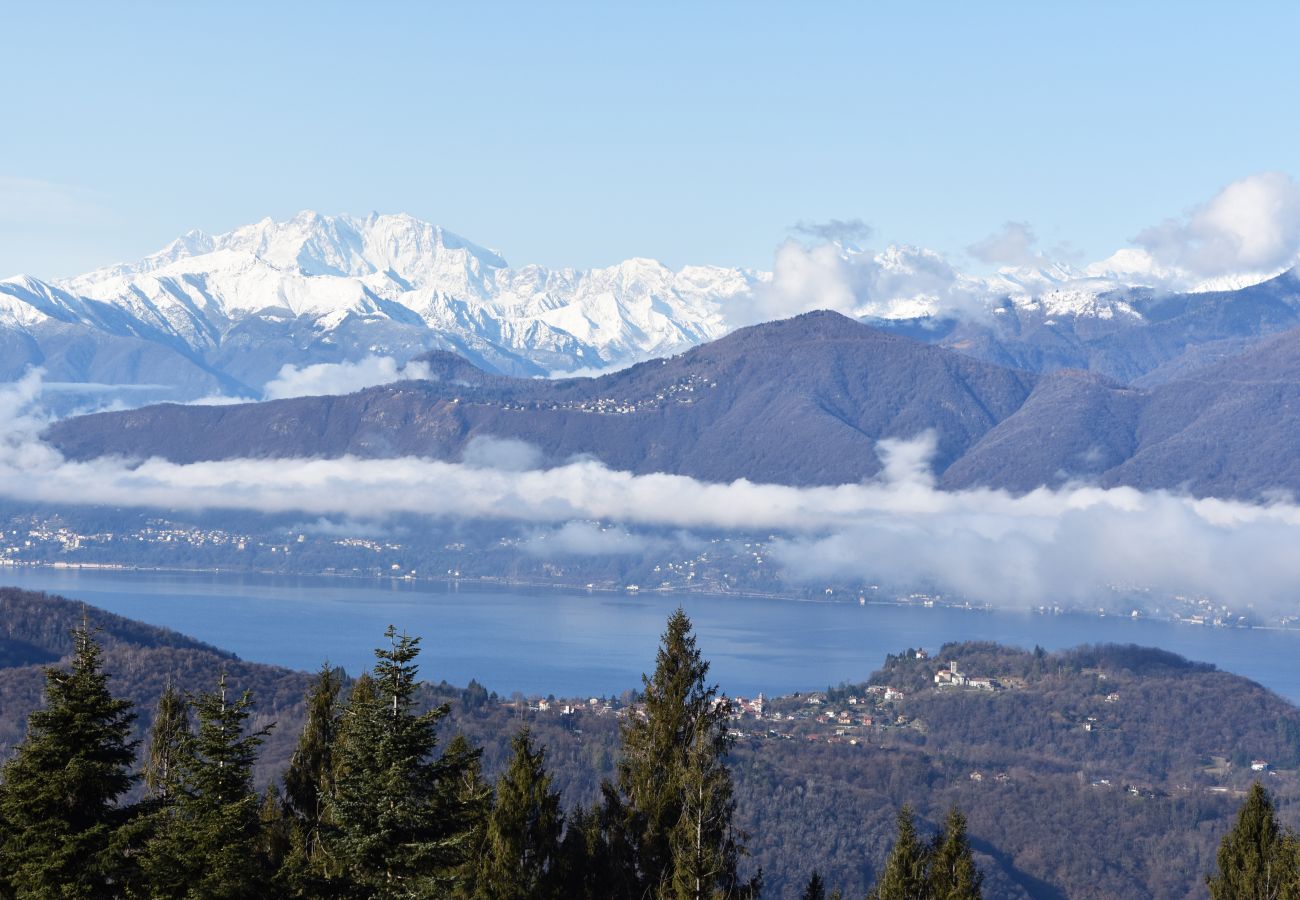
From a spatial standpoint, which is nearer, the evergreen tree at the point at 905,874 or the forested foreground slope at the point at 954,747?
the evergreen tree at the point at 905,874

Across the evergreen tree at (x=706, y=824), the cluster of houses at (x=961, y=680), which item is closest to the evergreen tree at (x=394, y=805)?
the evergreen tree at (x=706, y=824)

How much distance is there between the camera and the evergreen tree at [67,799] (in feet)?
58.1

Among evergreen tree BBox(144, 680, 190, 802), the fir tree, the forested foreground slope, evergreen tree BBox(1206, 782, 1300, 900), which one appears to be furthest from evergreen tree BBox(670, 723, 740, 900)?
the forested foreground slope

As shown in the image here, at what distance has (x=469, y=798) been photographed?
66.9 feet

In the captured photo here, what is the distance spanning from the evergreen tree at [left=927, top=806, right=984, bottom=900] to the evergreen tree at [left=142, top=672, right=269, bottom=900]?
10.5 meters

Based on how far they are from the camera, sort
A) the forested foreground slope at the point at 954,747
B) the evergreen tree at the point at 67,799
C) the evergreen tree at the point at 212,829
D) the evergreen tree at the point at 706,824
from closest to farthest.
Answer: the evergreen tree at the point at 212,829 → the evergreen tree at the point at 67,799 → the evergreen tree at the point at 706,824 → the forested foreground slope at the point at 954,747

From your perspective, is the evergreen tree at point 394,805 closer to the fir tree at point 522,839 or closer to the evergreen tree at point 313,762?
the fir tree at point 522,839

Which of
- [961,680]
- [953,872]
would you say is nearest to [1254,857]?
[953,872]

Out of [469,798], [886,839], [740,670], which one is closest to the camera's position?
[469,798]

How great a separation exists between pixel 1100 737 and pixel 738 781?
141ft

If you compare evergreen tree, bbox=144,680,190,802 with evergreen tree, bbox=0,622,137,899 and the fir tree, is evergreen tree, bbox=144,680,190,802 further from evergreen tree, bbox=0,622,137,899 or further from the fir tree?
evergreen tree, bbox=0,622,137,899

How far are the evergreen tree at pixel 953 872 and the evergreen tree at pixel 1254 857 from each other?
4.29 metres

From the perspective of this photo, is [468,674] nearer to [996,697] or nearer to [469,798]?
[996,697]

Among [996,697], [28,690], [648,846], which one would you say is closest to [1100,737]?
[996,697]
